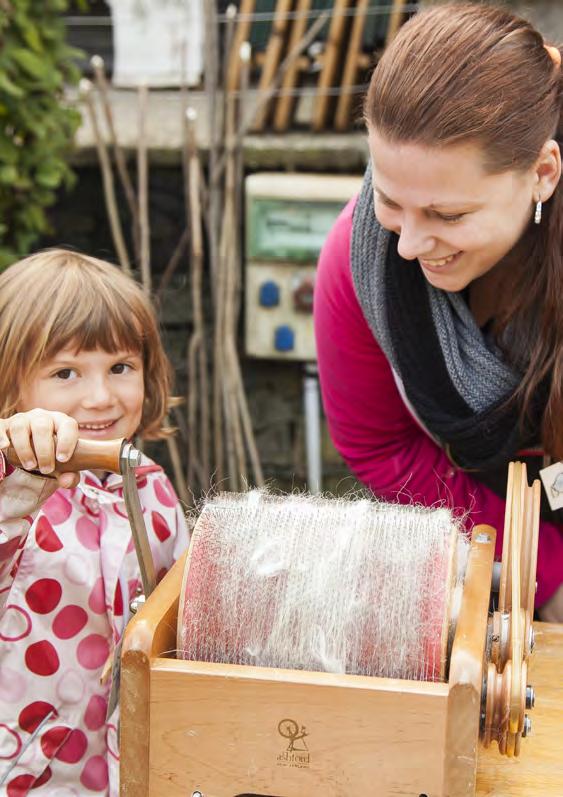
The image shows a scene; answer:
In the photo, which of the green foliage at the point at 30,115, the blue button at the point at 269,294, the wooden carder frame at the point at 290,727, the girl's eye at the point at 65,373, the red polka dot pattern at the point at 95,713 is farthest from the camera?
the blue button at the point at 269,294

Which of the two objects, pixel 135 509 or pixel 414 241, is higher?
pixel 414 241

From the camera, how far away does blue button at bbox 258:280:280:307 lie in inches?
148

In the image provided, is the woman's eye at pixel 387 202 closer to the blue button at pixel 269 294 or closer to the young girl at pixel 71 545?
the young girl at pixel 71 545

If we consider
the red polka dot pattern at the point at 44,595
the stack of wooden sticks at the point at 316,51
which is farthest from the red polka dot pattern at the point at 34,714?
the stack of wooden sticks at the point at 316,51

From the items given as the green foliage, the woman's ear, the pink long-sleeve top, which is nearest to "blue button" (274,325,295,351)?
the green foliage

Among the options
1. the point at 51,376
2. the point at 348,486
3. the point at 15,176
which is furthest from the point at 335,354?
the point at 348,486

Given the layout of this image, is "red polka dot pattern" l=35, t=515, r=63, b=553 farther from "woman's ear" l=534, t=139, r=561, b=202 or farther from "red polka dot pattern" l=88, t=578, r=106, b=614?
"woman's ear" l=534, t=139, r=561, b=202

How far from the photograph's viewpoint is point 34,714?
146 centimetres

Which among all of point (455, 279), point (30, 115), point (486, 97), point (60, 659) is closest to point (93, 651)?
point (60, 659)

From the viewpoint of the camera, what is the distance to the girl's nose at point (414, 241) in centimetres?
144

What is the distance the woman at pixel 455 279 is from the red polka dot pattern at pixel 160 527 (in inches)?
18.0

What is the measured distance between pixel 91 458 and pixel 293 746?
0.39 m

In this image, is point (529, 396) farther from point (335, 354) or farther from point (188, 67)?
point (188, 67)

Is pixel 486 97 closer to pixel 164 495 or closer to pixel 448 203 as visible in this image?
pixel 448 203
